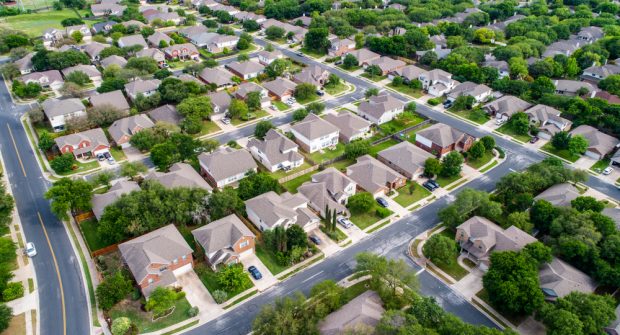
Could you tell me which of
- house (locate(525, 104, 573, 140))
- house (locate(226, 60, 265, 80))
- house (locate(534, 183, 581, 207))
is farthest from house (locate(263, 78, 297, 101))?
house (locate(534, 183, 581, 207))

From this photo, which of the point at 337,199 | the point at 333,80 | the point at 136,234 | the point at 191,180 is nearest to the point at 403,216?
the point at 337,199

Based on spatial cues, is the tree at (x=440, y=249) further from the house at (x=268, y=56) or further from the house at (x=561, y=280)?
the house at (x=268, y=56)

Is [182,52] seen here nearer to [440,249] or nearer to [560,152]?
[440,249]

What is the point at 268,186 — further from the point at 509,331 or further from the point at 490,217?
the point at 509,331

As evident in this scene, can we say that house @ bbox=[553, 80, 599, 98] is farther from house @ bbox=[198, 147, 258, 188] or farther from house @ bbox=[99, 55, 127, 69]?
house @ bbox=[99, 55, 127, 69]

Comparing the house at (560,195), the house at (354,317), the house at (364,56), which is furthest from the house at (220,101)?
the house at (560,195)

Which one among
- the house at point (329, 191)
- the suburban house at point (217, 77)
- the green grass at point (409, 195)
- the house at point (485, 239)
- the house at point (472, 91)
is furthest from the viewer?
the suburban house at point (217, 77)
